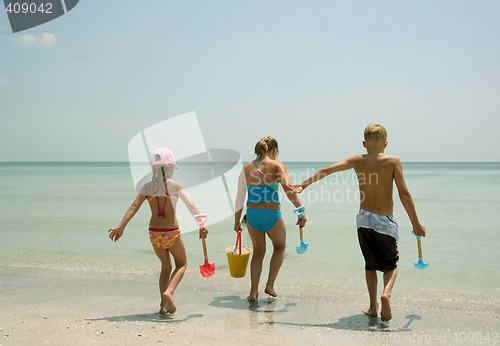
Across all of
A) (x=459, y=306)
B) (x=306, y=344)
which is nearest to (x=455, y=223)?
(x=459, y=306)

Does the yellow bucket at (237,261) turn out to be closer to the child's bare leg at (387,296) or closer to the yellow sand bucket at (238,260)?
the yellow sand bucket at (238,260)

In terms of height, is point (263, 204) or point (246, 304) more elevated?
point (263, 204)

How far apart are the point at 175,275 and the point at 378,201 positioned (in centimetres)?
232

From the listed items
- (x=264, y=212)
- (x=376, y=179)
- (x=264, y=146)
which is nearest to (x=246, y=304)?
(x=264, y=212)

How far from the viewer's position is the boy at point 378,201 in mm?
3933

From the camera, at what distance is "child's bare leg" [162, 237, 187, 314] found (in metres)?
3.98

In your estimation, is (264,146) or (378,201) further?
(264,146)

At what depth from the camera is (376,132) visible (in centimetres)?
403

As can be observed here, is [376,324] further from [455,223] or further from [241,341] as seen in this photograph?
[455,223]

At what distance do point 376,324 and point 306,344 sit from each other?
3.33 ft

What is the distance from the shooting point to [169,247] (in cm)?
420

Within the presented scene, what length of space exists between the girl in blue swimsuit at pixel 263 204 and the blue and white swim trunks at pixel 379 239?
1.09m

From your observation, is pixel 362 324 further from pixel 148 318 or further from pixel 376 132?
pixel 148 318

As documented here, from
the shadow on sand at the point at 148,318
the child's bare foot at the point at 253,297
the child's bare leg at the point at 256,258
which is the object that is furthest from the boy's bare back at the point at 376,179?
the shadow on sand at the point at 148,318
